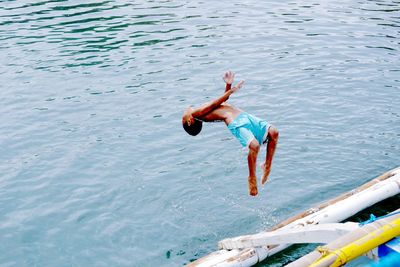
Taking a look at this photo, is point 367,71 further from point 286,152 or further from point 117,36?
point 117,36

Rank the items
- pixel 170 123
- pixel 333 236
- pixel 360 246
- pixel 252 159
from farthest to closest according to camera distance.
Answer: pixel 170 123
pixel 252 159
pixel 333 236
pixel 360 246

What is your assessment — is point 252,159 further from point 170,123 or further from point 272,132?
point 170,123

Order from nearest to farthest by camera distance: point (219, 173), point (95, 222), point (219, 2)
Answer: point (95, 222)
point (219, 173)
point (219, 2)

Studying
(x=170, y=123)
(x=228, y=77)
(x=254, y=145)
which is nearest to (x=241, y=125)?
(x=254, y=145)

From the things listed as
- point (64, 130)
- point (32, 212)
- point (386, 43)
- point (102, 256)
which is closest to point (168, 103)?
point (64, 130)

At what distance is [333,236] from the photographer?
6.53m

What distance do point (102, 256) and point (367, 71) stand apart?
1074cm

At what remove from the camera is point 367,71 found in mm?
17328

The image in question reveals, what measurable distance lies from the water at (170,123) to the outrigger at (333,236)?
0.94m

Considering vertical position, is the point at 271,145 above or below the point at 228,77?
below

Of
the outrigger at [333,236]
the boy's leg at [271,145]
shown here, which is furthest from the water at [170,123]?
the boy's leg at [271,145]

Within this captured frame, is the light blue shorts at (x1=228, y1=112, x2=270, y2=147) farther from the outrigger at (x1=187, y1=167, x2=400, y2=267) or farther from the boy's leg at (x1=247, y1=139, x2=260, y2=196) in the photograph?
the outrigger at (x1=187, y1=167, x2=400, y2=267)

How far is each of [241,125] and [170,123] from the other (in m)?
6.24

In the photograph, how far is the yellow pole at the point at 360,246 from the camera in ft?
15.6
